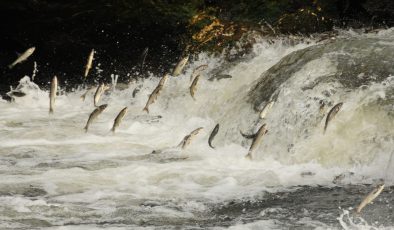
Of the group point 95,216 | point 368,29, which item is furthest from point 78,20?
point 95,216

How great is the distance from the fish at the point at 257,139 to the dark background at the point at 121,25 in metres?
6.36

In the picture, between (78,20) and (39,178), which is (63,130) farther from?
(78,20)

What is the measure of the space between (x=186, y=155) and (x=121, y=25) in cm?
714

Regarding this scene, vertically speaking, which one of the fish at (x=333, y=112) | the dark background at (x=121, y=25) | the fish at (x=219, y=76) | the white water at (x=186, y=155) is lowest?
the white water at (x=186, y=155)

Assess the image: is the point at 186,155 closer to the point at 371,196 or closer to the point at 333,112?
the point at 333,112

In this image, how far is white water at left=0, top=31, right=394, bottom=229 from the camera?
6.25 metres

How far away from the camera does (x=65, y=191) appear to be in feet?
22.0

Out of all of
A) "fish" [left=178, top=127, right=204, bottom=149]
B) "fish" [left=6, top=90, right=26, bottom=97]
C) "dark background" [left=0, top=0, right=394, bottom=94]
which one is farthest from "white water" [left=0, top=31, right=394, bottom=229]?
"dark background" [left=0, top=0, right=394, bottom=94]

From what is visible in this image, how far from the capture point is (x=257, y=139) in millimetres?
7766

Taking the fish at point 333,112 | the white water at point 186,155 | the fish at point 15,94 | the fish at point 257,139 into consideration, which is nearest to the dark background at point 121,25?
the fish at point 15,94

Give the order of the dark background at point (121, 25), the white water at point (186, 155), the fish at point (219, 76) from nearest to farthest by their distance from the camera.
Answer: the white water at point (186, 155) → the fish at point (219, 76) → the dark background at point (121, 25)

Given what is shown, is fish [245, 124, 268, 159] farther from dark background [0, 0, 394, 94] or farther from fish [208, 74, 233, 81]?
dark background [0, 0, 394, 94]

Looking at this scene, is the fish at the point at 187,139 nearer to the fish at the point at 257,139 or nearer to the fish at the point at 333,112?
the fish at the point at 257,139

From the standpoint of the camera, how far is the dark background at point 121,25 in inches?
568
